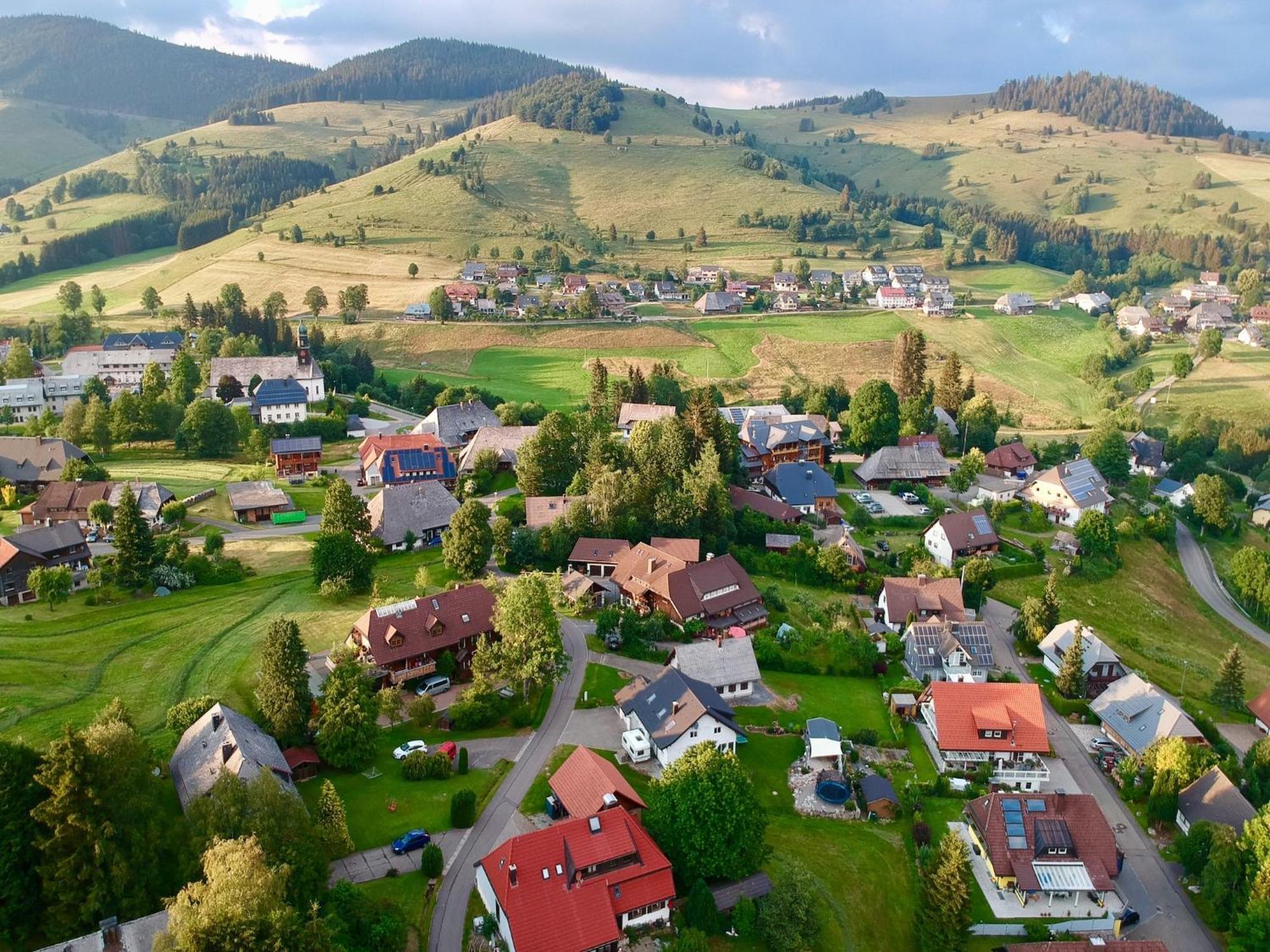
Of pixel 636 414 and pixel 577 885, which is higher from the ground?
pixel 636 414

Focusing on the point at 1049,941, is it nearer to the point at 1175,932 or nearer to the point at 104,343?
the point at 1175,932

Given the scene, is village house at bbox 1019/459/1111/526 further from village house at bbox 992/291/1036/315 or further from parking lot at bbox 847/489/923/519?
village house at bbox 992/291/1036/315

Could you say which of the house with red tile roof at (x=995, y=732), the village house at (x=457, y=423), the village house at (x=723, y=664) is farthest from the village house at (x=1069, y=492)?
the village house at (x=457, y=423)

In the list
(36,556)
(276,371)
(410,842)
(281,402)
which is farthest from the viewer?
(276,371)

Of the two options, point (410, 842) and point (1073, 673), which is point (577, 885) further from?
point (1073, 673)

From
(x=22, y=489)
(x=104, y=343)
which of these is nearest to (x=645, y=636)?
(x=22, y=489)

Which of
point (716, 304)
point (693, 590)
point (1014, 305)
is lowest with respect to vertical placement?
point (693, 590)

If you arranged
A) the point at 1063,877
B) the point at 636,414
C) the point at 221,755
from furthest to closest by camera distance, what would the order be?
the point at 636,414 → the point at 1063,877 → the point at 221,755

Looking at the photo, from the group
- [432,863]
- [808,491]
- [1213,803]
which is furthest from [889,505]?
[432,863]
